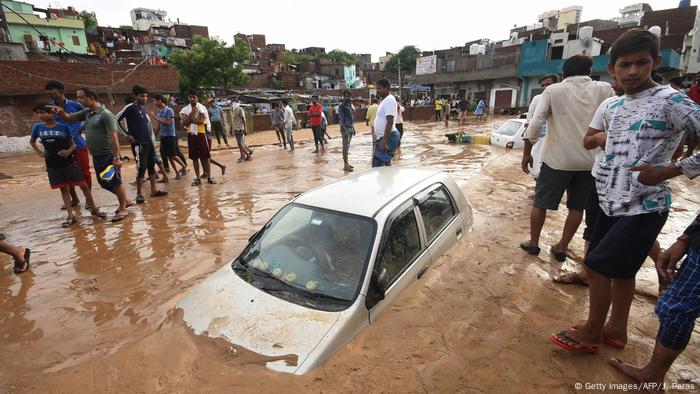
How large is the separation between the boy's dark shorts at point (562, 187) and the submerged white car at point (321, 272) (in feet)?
3.62

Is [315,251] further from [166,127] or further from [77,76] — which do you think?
[77,76]

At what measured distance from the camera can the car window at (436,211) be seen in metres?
3.15

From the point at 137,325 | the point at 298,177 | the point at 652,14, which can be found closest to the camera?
the point at 137,325

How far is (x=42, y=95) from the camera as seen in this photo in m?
15.3

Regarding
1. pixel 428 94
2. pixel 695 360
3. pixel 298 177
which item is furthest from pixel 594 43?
pixel 695 360

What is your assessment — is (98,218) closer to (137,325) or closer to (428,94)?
(137,325)

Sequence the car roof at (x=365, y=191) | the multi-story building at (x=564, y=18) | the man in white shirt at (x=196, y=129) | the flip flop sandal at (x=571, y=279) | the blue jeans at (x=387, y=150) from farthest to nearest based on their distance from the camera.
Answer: the multi-story building at (x=564, y=18) < the man in white shirt at (x=196, y=129) < the blue jeans at (x=387, y=150) < the flip flop sandal at (x=571, y=279) < the car roof at (x=365, y=191)

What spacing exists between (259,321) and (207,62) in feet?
102

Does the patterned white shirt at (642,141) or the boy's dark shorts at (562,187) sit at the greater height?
the patterned white shirt at (642,141)

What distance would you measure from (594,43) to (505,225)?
3869 cm

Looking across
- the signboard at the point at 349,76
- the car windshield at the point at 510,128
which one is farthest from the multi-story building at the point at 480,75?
the car windshield at the point at 510,128

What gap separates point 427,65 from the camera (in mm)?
44406

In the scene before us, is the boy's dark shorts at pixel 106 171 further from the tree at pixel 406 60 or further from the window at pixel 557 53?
the tree at pixel 406 60

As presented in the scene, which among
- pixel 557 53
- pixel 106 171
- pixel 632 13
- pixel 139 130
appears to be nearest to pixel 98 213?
pixel 106 171
